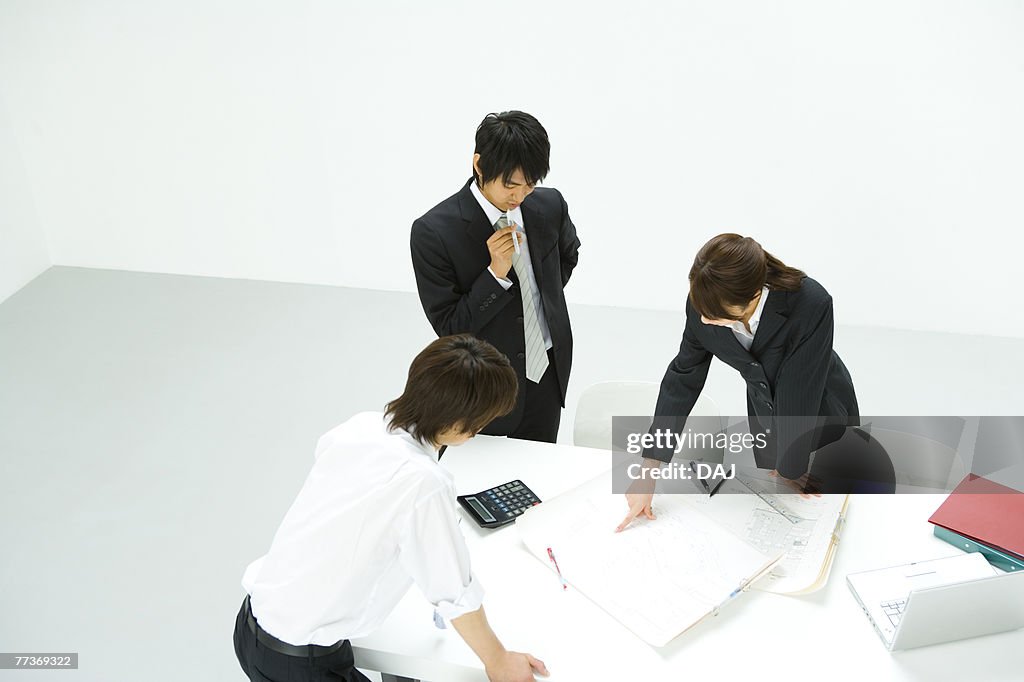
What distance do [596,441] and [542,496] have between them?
61 cm

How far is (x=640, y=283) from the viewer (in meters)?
5.26

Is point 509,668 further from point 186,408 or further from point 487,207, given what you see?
point 186,408

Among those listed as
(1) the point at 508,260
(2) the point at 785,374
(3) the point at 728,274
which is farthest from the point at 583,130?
(3) the point at 728,274

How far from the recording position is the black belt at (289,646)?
1763 mm

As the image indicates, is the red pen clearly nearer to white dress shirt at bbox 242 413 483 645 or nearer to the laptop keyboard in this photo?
white dress shirt at bbox 242 413 483 645

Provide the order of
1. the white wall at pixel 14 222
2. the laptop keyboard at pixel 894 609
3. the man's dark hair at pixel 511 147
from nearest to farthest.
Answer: the laptop keyboard at pixel 894 609, the man's dark hair at pixel 511 147, the white wall at pixel 14 222

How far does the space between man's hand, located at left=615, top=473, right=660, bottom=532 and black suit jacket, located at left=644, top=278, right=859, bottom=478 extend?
11 centimetres

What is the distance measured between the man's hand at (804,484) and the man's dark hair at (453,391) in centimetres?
96

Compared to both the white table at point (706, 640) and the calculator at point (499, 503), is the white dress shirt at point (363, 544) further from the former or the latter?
the calculator at point (499, 503)

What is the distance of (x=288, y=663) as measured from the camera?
179 centimetres

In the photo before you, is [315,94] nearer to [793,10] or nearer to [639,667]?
[793,10]

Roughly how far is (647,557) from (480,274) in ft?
3.43

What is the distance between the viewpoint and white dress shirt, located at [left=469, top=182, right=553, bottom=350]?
8.69 feet

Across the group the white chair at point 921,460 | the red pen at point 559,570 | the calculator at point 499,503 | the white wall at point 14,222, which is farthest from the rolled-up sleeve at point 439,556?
the white wall at point 14,222
